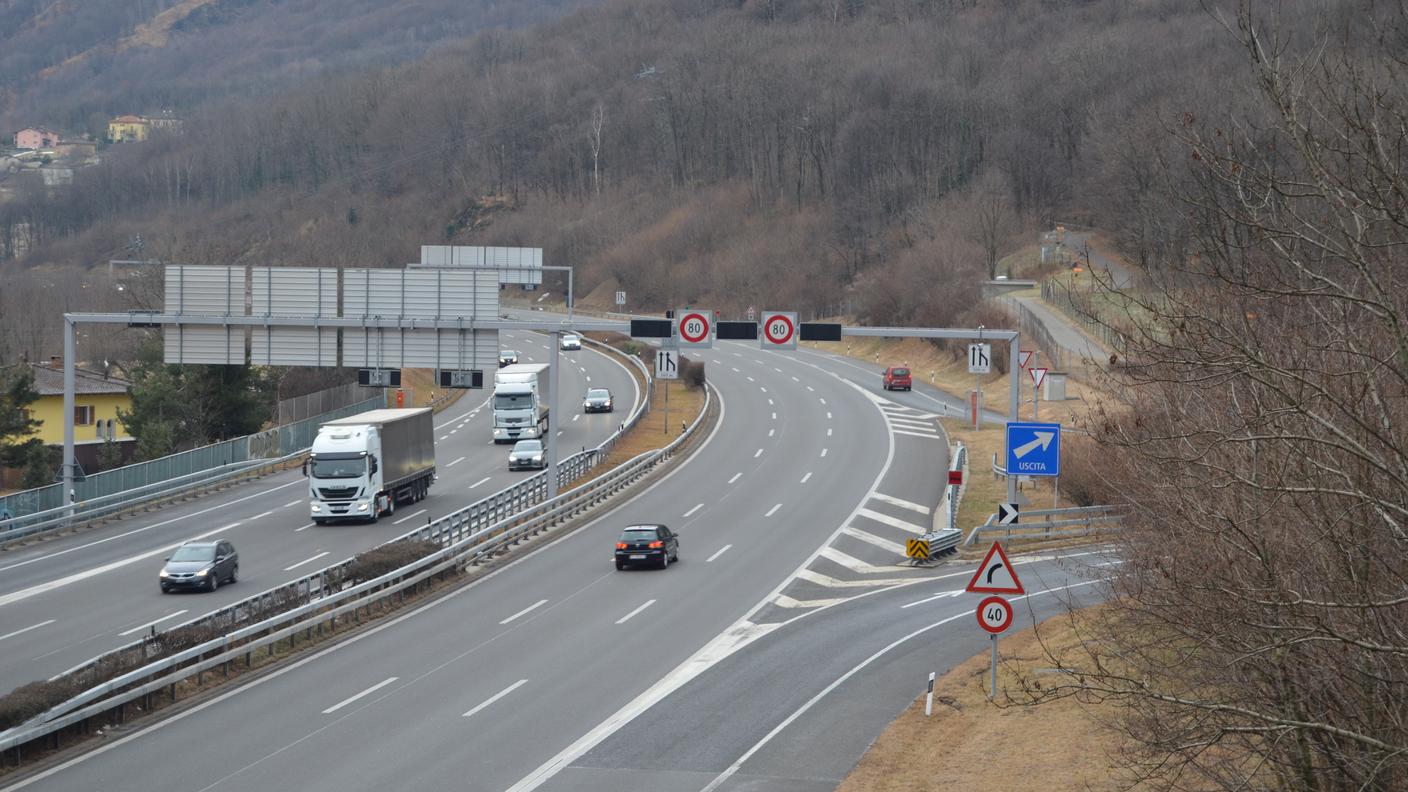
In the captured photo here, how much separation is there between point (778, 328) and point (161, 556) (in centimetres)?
1797

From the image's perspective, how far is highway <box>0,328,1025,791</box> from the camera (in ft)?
60.3

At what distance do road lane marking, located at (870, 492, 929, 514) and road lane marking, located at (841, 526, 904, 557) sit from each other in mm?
3855

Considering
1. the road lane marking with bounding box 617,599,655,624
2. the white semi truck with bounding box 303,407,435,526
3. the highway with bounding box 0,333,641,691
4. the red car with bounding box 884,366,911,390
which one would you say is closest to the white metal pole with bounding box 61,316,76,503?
the highway with bounding box 0,333,641,691

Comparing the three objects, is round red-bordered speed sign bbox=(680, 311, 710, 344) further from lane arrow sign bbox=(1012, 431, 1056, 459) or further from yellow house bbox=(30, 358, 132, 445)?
yellow house bbox=(30, 358, 132, 445)

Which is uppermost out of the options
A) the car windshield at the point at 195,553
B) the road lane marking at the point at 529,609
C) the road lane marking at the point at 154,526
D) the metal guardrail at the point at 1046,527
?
the metal guardrail at the point at 1046,527

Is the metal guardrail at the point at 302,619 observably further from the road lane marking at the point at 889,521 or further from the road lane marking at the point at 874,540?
the road lane marking at the point at 889,521

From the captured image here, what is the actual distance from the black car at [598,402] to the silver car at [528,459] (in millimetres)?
17740

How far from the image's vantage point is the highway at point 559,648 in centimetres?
1839

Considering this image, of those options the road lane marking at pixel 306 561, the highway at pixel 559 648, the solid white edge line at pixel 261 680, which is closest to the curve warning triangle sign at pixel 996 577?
the highway at pixel 559 648

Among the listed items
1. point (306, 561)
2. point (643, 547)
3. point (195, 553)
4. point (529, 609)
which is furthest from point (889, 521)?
point (195, 553)

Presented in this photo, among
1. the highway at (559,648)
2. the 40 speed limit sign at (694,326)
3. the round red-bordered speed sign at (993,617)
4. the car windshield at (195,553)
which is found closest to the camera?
the highway at (559,648)

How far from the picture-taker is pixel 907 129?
127125 mm

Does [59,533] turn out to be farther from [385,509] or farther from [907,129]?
[907,129]

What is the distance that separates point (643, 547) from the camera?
33906 mm
